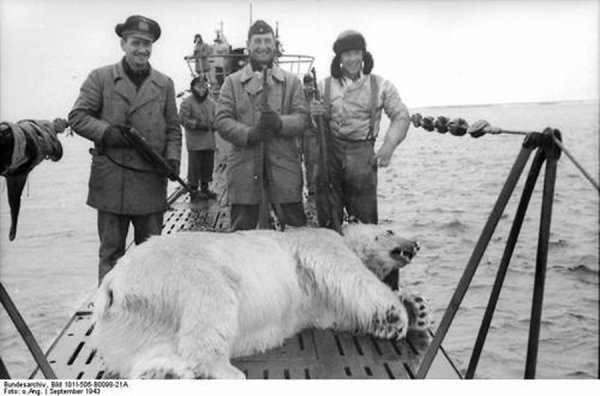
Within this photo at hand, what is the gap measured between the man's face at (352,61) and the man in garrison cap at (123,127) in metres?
1.13

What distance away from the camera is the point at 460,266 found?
8.73m

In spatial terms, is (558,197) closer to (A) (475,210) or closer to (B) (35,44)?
(A) (475,210)

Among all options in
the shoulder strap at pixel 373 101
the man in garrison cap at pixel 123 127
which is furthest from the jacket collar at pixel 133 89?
the shoulder strap at pixel 373 101

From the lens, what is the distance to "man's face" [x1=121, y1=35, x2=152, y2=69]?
353 cm

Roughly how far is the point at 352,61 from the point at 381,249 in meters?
1.29

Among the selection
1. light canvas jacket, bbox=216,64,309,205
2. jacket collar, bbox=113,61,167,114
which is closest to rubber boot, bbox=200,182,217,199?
light canvas jacket, bbox=216,64,309,205

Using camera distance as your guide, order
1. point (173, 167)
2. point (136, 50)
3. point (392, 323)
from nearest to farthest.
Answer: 1. point (392, 323)
2. point (136, 50)
3. point (173, 167)

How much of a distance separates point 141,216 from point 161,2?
128cm

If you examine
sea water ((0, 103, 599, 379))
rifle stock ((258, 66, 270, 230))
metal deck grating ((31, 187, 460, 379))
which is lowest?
sea water ((0, 103, 599, 379))

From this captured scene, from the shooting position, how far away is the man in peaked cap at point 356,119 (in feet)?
13.1

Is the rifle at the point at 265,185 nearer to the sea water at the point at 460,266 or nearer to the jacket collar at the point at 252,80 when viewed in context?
the jacket collar at the point at 252,80

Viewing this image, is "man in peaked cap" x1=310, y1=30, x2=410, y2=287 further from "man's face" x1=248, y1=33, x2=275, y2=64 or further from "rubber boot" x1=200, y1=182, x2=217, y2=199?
"rubber boot" x1=200, y1=182, x2=217, y2=199

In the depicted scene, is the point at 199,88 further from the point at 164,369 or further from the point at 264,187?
the point at 164,369

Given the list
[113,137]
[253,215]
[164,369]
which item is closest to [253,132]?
[253,215]
